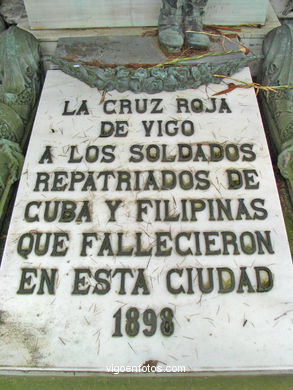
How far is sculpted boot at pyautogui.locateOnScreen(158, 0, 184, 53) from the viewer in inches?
128

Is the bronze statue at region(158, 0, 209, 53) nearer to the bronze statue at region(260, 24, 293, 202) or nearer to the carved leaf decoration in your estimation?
the carved leaf decoration

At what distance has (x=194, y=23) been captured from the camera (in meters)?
3.33

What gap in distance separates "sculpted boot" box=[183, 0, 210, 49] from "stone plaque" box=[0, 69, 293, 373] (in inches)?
19.8

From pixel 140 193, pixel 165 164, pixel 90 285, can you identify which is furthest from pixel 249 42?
pixel 90 285

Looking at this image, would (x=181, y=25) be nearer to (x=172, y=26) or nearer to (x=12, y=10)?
(x=172, y=26)

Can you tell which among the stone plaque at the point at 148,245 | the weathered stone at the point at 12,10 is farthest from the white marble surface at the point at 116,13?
the stone plaque at the point at 148,245

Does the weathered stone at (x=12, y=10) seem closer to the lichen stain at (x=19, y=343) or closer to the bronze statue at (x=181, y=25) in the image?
the bronze statue at (x=181, y=25)

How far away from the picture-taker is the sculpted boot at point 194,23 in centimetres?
329

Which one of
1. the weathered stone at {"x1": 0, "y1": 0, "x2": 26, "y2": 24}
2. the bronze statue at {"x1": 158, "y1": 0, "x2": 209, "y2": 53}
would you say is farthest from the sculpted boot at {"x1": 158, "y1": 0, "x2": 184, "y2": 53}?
the weathered stone at {"x1": 0, "y1": 0, "x2": 26, "y2": 24}

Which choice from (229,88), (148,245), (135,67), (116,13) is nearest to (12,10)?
(116,13)

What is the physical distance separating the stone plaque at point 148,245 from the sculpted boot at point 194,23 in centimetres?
50

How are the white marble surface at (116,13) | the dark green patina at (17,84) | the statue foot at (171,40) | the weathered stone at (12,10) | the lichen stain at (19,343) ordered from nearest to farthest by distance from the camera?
the lichen stain at (19,343) → the dark green patina at (17,84) → the statue foot at (171,40) → the white marble surface at (116,13) → the weathered stone at (12,10)

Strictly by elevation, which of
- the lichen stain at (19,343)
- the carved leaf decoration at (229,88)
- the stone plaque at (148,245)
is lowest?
the lichen stain at (19,343)

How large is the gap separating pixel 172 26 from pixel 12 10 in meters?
1.75
